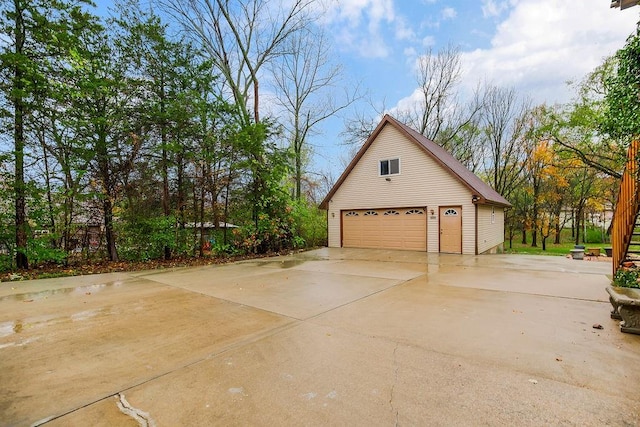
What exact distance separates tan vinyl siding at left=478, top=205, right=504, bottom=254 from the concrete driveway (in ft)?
21.6

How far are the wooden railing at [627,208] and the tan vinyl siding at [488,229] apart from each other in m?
7.30

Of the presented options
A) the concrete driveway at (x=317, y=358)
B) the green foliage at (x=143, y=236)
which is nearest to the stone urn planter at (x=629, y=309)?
the concrete driveway at (x=317, y=358)

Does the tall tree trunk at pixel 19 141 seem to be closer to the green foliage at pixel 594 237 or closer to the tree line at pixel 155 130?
the tree line at pixel 155 130

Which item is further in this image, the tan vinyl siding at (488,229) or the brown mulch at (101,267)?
the tan vinyl siding at (488,229)

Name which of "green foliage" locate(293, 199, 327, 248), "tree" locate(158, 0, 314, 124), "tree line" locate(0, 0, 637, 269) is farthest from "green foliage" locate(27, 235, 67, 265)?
"tree" locate(158, 0, 314, 124)

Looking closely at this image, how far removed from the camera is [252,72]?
49.6ft

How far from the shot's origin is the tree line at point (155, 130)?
7.64 metres

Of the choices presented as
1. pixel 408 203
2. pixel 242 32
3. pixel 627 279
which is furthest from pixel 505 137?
pixel 627 279

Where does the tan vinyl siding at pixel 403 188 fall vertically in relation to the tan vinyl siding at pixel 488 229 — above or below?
above

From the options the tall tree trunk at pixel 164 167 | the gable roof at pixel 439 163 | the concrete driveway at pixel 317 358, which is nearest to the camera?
the concrete driveway at pixel 317 358

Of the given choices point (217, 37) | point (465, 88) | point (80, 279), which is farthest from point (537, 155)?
point (80, 279)

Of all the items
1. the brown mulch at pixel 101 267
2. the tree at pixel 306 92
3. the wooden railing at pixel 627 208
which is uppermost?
the tree at pixel 306 92

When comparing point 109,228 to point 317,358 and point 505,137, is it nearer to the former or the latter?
point 317,358

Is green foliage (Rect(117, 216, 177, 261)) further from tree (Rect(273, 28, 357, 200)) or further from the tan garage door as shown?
tree (Rect(273, 28, 357, 200))
